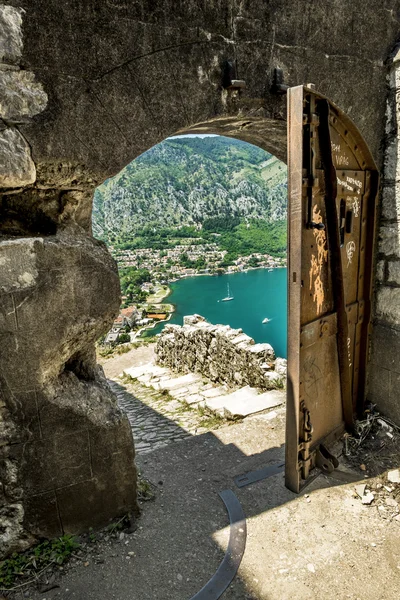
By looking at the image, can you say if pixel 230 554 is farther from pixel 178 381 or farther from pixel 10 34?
pixel 178 381

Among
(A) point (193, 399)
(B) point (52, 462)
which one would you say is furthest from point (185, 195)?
(B) point (52, 462)

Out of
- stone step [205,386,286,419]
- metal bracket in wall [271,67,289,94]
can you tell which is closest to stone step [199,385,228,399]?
stone step [205,386,286,419]

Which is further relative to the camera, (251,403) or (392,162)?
(251,403)

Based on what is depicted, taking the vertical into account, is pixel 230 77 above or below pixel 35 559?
above

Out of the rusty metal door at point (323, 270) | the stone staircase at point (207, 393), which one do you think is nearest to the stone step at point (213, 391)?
the stone staircase at point (207, 393)

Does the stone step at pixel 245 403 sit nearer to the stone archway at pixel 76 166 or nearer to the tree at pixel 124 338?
the stone archway at pixel 76 166

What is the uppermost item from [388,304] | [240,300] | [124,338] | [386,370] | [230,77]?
[230,77]

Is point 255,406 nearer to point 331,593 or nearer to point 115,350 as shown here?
point 331,593

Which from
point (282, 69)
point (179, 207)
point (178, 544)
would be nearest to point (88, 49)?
point (282, 69)
